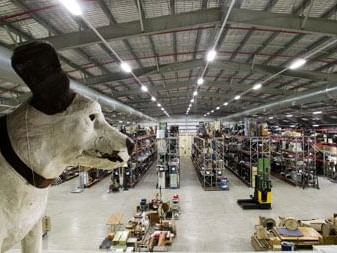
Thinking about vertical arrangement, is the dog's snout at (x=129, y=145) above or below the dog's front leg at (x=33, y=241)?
above

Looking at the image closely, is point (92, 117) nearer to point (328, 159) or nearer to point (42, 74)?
point (42, 74)

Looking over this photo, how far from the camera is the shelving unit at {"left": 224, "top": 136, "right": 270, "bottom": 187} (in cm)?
1476

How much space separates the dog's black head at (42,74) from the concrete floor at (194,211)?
5.92 m

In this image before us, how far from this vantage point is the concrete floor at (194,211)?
300 inches

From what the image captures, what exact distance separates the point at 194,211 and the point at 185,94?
9.48m

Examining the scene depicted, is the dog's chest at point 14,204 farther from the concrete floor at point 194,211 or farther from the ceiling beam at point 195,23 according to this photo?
the concrete floor at point 194,211

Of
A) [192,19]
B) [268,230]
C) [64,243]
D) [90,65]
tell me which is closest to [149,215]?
[64,243]

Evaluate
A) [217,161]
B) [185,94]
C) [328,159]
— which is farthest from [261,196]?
[185,94]

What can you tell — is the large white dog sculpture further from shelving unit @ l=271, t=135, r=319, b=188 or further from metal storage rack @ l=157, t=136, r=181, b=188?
shelving unit @ l=271, t=135, r=319, b=188

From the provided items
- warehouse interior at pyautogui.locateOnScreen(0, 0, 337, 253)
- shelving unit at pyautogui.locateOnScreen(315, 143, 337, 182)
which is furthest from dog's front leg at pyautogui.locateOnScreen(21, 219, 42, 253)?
shelving unit at pyautogui.locateOnScreen(315, 143, 337, 182)

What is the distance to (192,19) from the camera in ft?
19.9

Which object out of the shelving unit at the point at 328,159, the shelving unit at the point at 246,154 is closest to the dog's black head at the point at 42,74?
the shelving unit at the point at 246,154

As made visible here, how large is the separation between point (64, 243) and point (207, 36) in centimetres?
647

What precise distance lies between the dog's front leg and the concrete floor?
215 inches
